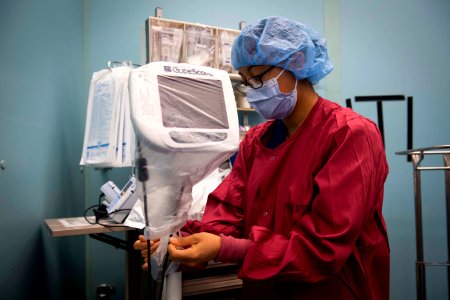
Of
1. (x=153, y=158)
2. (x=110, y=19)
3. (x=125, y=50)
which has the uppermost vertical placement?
(x=110, y=19)

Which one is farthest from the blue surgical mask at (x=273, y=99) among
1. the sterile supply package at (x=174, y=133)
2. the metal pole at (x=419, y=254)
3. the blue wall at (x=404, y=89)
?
the blue wall at (x=404, y=89)

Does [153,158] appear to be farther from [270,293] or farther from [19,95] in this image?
[19,95]

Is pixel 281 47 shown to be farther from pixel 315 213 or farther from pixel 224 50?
pixel 224 50

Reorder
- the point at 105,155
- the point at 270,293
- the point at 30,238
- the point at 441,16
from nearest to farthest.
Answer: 1. the point at 270,293
2. the point at 30,238
3. the point at 105,155
4. the point at 441,16

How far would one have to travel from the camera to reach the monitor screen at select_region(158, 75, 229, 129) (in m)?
0.73

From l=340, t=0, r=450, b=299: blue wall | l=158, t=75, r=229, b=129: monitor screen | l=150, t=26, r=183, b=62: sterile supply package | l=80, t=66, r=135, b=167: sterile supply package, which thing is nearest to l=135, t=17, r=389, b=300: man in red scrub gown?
l=158, t=75, r=229, b=129: monitor screen

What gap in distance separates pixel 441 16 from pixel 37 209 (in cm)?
320

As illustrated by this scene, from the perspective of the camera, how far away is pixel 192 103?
2.50 feet

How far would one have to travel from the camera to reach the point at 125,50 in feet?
7.73

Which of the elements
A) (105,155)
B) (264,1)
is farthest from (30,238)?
(264,1)

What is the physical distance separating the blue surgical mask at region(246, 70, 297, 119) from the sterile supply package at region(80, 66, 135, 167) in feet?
3.25

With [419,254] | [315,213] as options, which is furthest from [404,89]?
[315,213]

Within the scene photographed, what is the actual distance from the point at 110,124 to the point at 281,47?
118 centimetres

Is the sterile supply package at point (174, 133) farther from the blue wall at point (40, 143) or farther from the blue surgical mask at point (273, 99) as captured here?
the blue wall at point (40, 143)
